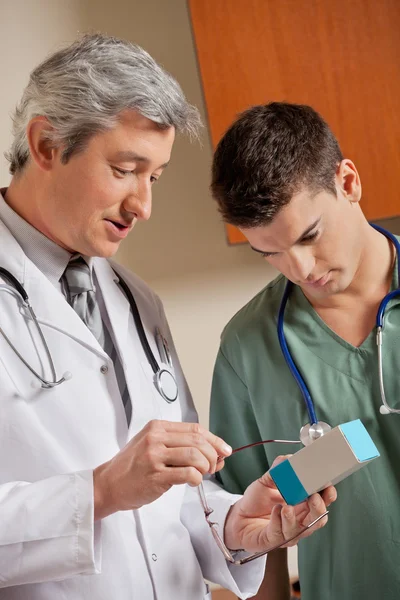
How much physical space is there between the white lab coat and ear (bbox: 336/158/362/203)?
47 cm

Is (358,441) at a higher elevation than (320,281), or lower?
lower

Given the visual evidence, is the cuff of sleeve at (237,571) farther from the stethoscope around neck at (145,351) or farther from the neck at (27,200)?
the neck at (27,200)

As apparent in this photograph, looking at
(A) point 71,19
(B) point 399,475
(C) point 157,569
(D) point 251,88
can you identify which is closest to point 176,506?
(C) point 157,569

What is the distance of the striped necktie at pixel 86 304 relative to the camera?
1341 millimetres

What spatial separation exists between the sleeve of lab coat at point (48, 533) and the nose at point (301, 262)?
20.0 inches

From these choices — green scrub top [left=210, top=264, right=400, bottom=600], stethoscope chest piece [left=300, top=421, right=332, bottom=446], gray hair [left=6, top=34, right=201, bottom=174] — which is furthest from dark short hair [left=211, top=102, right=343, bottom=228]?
stethoscope chest piece [left=300, top=421, right=332, bottom=446]

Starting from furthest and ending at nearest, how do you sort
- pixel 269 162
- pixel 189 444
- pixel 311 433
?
pixel 269 162 → pixel 311 433 → pixel 189 444

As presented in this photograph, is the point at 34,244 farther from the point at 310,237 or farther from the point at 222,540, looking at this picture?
the point at 222,540

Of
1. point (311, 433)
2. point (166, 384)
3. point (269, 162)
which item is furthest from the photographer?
point (166, 384)

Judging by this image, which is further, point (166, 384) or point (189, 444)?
point (166, 384)

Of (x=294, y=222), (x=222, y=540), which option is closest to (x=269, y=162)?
(x=294, y=222)

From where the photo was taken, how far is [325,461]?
3.56 feet

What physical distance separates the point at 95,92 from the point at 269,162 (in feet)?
1.05

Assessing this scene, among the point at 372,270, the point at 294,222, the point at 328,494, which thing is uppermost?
the point at 294,222
